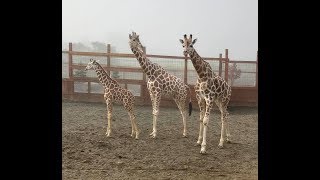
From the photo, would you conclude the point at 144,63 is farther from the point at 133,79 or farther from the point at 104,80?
the point at 133,79

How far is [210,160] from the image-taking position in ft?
12.3

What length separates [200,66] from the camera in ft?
13.6

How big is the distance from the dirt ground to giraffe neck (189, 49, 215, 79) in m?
0.95

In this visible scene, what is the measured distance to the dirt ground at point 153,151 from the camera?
3.31 meters

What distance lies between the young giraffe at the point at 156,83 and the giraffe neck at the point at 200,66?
863 mm

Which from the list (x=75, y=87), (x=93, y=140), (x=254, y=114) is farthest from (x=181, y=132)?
(x=75, y=87)

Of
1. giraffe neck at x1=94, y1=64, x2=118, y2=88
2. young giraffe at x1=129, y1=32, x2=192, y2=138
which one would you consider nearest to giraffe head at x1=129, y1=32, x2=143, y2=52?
young giraffe at x1=129, y1=32, x2=192, y2=138

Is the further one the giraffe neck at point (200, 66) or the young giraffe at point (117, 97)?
the young giraffe at point (117, 97)

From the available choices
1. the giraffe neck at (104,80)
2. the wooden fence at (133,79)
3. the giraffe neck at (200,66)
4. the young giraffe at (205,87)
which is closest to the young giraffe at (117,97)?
the giraffe neck at (104,80)

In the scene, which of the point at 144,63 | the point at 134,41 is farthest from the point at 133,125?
the point at 134,41

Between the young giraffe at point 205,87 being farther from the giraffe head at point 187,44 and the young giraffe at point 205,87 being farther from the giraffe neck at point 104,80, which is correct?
the giraffe neck at point 104,80
